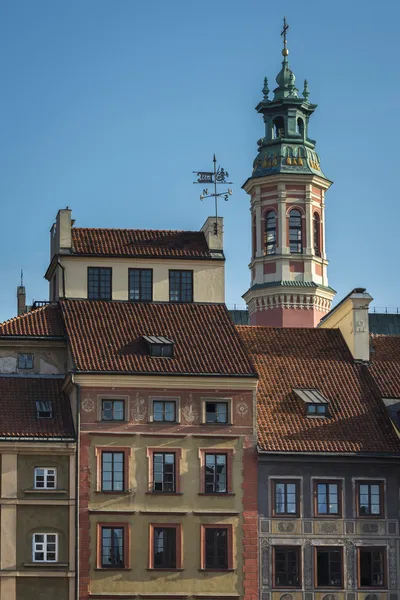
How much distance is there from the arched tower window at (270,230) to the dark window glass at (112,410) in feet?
178

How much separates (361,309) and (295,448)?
1167 centimetres

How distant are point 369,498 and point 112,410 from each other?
1337 centimetres

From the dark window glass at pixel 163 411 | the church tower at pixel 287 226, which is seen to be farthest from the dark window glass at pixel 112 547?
the church tower at pixel 287 226

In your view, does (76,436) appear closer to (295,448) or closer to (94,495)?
(94,495)

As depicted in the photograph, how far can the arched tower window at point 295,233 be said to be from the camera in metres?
143

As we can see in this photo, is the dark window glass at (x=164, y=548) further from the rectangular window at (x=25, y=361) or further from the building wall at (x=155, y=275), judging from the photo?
the building wall at (x=155, y=275)

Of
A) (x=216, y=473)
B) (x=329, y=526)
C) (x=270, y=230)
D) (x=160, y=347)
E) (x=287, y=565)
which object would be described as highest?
(x=270, y=230)

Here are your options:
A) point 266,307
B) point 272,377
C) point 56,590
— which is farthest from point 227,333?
point 266,307

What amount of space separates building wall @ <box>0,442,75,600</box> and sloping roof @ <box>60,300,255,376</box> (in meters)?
4.79

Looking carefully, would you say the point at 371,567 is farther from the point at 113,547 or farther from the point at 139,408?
the point at 139,408

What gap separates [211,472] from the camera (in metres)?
91.0

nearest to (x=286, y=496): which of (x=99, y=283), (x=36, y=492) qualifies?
(x=36, y=492)

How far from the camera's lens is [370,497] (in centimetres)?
9212

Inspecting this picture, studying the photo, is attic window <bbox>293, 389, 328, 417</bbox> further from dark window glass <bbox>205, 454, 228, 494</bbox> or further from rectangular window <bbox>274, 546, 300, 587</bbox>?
rectangular window <bbox>274, 546, 300, 587</bbox>
